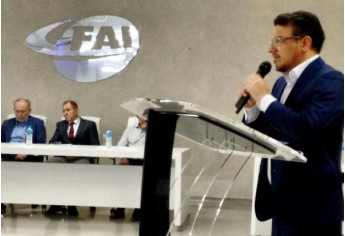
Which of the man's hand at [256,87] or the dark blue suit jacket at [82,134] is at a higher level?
the man's hand at [256,87]

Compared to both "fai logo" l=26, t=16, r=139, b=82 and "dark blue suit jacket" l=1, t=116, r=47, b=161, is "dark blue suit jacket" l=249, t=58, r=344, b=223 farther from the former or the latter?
"fai logo" l=26, t=16, r=139, b=82

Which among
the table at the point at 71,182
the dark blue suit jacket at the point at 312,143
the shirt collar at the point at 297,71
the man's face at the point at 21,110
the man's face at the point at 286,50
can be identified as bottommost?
the table at the point at 71,182

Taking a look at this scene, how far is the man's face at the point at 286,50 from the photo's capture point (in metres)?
1.67

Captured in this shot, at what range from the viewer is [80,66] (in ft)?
23.2

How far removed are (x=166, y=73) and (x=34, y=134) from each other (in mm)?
1874

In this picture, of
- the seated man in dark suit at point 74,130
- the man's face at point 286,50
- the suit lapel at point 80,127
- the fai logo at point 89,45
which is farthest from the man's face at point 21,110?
the man's face at point 286,50

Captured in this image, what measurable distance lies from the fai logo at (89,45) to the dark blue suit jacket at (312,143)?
215 inches

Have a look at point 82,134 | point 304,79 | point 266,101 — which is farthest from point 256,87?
point 82,134

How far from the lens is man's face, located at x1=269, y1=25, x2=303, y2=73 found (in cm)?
167

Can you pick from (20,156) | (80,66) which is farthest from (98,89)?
(20,156)

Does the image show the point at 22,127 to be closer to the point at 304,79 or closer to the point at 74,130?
the point at 74,130

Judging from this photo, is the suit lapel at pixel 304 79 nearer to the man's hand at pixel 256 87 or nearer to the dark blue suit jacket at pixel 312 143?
the dark blue suit jacket at pixel 312 143

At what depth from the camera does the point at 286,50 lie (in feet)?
5.48

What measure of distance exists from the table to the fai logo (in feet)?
6.77
